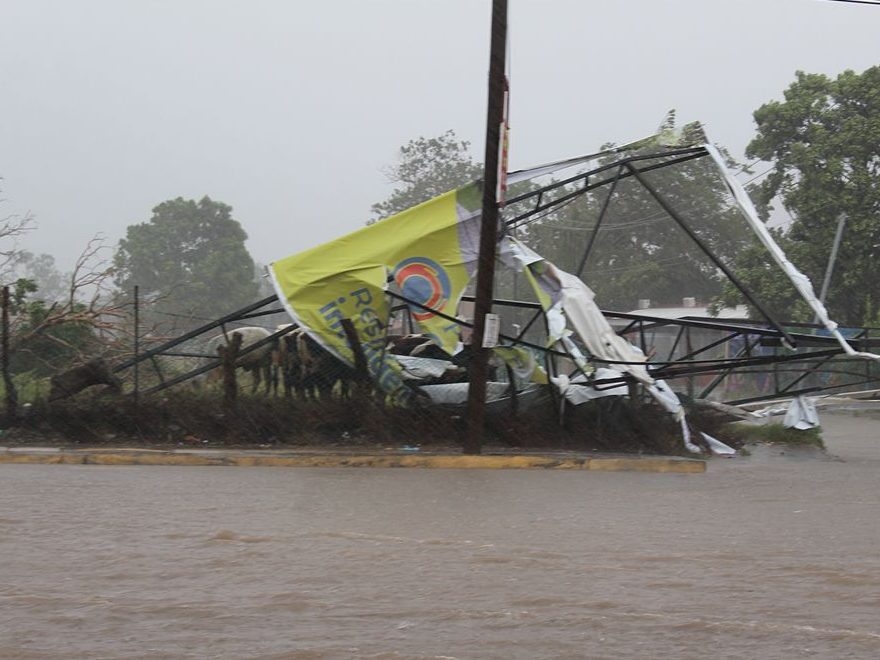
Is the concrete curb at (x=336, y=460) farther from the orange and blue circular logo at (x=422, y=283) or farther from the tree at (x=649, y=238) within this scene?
the tree at (x=649, y=238)

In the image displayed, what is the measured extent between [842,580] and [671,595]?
1350 mm

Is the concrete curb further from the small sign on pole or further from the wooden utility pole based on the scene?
the small sign on pole

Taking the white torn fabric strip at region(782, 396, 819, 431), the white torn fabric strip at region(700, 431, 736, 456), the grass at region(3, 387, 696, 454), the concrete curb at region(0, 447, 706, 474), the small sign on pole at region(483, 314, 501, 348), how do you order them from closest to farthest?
the concrete curb at region(0, 447, 706, 474) → the small sign on pole at region(483, 314, 501, 348) → the grass at region(3, 387, 696, 454) → the white torn fabric strip at region(700, 431, 736, 456) → the white torn fabric strip at region(782, 396, 819, 431)

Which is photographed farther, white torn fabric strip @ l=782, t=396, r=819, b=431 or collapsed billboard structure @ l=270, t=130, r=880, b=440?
white torn fabric strip @ l=782, t=396, r=819, b=431

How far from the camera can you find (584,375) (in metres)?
14.9

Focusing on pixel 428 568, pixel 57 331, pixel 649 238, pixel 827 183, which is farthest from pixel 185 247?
pixel 428 568

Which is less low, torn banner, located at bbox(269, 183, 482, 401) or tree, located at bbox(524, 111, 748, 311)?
tree, located at bbox(524, 111, 748, 311)

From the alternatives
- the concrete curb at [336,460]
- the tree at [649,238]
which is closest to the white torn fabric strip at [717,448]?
the concrete curb at [336,460]

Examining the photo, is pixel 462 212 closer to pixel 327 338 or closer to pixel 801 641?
pixel 327 338

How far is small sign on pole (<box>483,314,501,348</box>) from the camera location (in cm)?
1379

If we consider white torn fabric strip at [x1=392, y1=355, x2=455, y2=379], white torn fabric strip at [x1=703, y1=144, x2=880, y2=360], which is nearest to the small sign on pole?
white torn fabric strip at [x1=392, y1=355, x2=455, y2=379]

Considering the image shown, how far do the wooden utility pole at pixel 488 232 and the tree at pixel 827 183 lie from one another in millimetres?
23614

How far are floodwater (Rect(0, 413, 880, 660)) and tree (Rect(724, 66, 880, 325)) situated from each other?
1006 inches

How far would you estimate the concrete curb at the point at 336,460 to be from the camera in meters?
13.3
